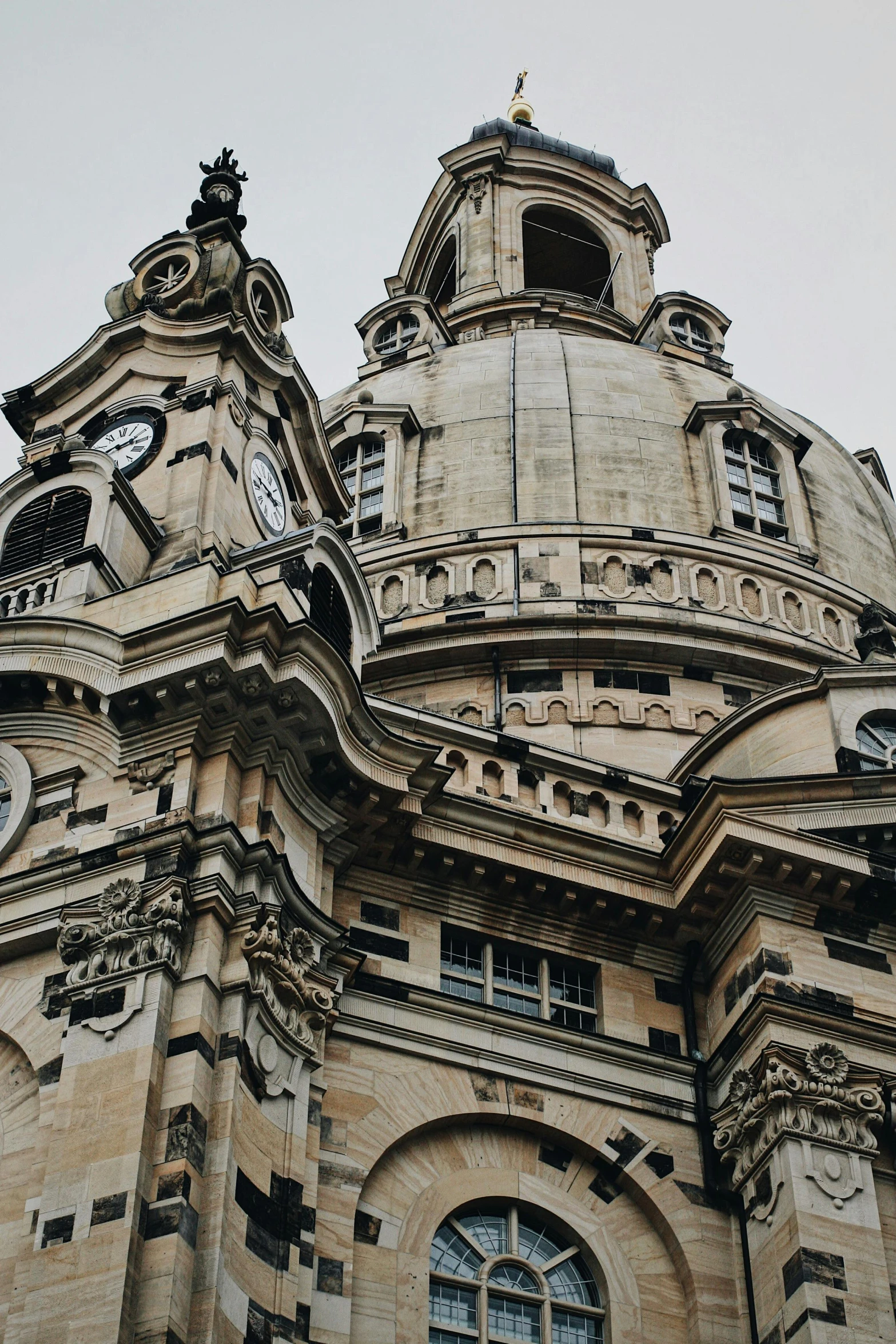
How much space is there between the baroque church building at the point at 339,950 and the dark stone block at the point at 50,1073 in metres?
0.05

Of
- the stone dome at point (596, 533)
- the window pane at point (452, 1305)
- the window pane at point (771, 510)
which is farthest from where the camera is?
the window pane at point (771, 510)

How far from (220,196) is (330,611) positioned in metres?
10.9

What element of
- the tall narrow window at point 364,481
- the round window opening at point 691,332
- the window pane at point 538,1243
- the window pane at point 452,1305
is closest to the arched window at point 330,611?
the window pane at point 538,1243

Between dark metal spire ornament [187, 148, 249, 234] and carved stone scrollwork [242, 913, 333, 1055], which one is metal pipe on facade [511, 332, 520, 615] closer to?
dark metal spire ornament [187, 148, 249, 234]

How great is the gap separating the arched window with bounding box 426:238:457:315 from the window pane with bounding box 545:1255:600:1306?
48688 mm

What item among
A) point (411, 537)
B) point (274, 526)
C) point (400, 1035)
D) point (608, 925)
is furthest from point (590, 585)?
point (400, 1035)

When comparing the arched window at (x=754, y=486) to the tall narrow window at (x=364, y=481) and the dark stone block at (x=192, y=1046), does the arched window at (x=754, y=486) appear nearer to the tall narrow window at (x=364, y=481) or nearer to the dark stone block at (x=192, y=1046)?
the tall narrow window at (x=364, y=481)

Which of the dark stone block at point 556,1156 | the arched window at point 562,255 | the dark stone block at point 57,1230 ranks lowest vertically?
the dark stone block at point 57,1230

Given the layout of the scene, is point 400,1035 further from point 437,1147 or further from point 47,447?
point 47,447

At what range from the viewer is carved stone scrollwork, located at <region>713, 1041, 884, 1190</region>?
22.8 m

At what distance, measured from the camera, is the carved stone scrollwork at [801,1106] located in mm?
22812

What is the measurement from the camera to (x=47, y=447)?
3109 centimetres

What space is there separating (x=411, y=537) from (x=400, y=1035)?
20374 mm

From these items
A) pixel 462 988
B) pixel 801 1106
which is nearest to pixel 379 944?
pixel 462 988
